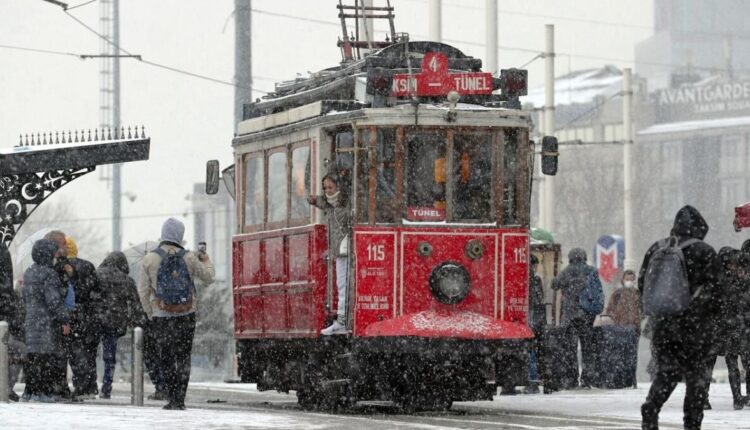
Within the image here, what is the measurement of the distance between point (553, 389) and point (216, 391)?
431 centimetres

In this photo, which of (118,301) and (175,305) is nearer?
(175,305)

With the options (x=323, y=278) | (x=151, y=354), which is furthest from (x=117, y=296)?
(x=323, y=278)

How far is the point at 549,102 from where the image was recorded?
43.0 metres

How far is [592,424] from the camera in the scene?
53.8 ft

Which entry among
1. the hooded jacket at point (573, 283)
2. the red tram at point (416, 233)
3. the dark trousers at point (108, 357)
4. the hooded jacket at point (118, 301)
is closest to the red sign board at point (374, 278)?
the red tram at point (416, 233)

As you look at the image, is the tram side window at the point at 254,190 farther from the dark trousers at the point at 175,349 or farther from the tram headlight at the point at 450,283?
the dark trousers at the point at 175,349

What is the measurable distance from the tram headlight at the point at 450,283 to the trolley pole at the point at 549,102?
21.1m

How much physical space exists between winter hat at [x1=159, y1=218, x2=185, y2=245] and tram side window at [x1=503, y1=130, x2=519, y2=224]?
3.08 m

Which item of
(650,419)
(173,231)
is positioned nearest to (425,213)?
(173,231)

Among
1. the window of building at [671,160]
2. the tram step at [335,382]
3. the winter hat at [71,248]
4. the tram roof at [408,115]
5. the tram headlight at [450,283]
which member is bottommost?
the tram step at [335,382]

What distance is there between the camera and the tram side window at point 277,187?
19.7m

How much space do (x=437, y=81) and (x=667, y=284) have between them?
5552 millimetres

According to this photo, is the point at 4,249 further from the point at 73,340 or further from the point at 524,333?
the point at 524,333

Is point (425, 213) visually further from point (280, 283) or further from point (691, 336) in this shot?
point (691, 336)
